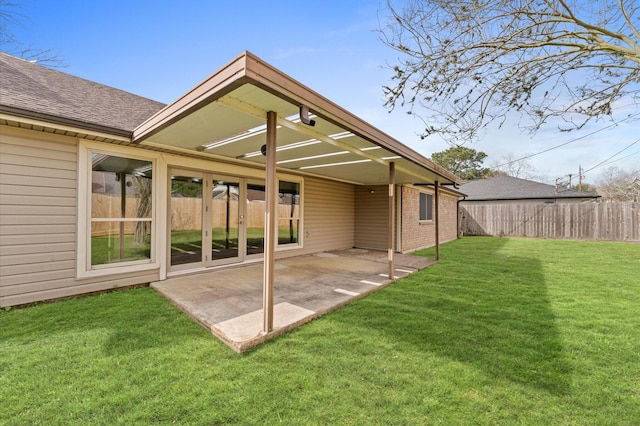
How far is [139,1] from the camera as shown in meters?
7.26

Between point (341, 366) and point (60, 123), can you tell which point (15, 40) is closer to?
point (60, 123)

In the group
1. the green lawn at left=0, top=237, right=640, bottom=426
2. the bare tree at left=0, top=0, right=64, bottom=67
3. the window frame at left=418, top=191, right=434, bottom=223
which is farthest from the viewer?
the window frame at left=418, top=191, right=434, bottom=223

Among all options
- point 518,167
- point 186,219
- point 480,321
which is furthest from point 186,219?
point 518,167

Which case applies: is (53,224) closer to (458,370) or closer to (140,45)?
(458,370)

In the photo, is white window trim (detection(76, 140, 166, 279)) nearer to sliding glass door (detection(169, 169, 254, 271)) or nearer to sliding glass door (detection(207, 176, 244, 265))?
sliding glass door (detection(169, 169, 254, 271))

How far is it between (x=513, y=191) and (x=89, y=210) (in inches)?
891

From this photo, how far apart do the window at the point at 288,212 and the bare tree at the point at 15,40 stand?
24.8 feet

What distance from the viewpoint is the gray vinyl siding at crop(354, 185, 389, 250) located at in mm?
9891

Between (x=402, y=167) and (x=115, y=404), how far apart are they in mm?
6076

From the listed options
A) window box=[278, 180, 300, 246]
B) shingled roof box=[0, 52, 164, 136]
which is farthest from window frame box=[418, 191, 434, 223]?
shingled roof box=[0, 52, 164, 136]

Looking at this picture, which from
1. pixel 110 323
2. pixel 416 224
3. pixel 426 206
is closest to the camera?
pixel 110 323

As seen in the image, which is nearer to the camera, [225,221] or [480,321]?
[480,321]

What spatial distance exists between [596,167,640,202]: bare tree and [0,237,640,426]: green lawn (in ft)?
93.3

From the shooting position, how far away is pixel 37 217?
3988mm
